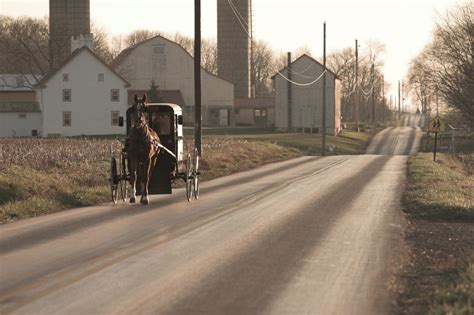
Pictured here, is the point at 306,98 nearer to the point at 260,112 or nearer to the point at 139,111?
the point at 260,112

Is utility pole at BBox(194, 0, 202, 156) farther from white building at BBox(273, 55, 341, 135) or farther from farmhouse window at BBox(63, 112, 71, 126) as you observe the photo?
white building at BBox(273, 55, 341, 135)

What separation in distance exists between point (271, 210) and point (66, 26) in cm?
8451

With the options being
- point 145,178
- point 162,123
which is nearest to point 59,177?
point 162,123

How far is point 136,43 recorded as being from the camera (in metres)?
111

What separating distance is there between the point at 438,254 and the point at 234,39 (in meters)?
96.5

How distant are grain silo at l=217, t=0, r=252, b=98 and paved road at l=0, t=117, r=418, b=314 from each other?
89.4 meters

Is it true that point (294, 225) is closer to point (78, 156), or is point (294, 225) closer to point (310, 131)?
point (78, 156)

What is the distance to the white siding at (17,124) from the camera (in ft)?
238

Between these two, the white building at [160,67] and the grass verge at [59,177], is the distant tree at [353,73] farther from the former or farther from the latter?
the grass verge at [59,177]

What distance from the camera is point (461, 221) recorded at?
15.2m

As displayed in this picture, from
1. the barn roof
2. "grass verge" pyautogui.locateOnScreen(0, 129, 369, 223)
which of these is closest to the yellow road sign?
"grass verge" pyautogui.locateOnScreen(0, 129, 369, 223)

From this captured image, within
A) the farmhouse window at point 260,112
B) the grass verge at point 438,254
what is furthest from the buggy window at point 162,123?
the farmhouse window at point 260,112

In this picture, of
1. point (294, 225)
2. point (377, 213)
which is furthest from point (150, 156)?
point (377, 213)

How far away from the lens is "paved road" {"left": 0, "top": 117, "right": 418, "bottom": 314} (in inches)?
296
